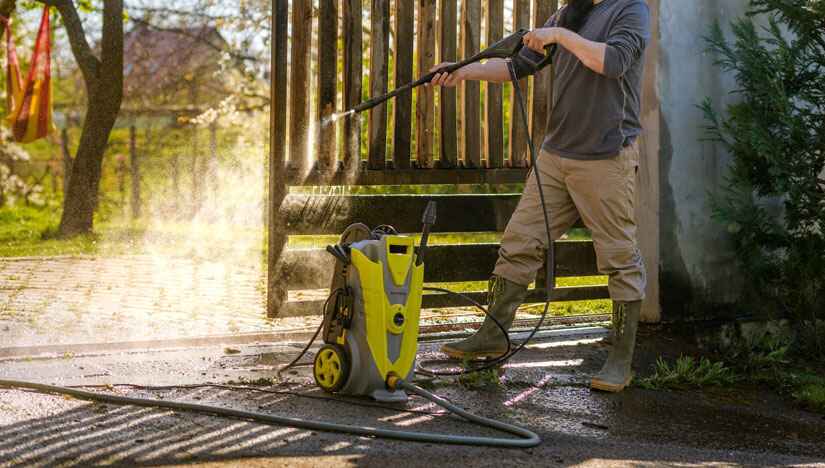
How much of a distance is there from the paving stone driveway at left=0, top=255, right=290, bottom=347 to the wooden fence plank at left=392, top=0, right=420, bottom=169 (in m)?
1.27

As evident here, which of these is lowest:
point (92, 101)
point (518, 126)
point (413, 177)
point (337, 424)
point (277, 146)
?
point (337, 424)

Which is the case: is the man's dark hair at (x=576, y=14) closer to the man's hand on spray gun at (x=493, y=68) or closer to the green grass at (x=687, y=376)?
the man's hand on spray gun at (x=493, y=68)

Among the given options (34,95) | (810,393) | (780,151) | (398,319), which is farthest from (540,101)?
(34,95)

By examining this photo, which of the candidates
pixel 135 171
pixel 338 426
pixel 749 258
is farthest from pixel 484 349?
pixel 135 171

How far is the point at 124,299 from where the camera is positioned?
6.76 metres

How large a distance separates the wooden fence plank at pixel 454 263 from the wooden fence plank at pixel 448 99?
0.50 metres

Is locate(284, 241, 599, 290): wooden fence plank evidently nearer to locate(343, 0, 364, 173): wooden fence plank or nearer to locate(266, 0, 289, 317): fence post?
locate(266, 0, 289, 317): fence post

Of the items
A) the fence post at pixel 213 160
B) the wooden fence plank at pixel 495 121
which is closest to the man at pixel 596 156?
the wooden fence plank at pixel 495 121

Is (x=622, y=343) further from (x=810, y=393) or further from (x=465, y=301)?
(x=465, y=301)

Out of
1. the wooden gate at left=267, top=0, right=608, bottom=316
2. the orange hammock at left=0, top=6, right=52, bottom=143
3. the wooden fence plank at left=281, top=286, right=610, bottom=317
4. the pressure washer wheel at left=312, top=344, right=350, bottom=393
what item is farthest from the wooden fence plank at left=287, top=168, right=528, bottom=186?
the orange hammock at left=0, top=6, right=52, bottom=143

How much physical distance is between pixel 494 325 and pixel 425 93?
155 cm

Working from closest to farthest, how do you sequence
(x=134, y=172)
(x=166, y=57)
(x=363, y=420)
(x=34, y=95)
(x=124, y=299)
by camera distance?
(x=363, y=420), (x=124, y=299), (x=34, y=95), (x=134, y=172), (x=166, y=57)

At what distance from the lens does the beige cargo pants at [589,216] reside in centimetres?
424

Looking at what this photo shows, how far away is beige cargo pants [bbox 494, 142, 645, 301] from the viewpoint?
424cm
